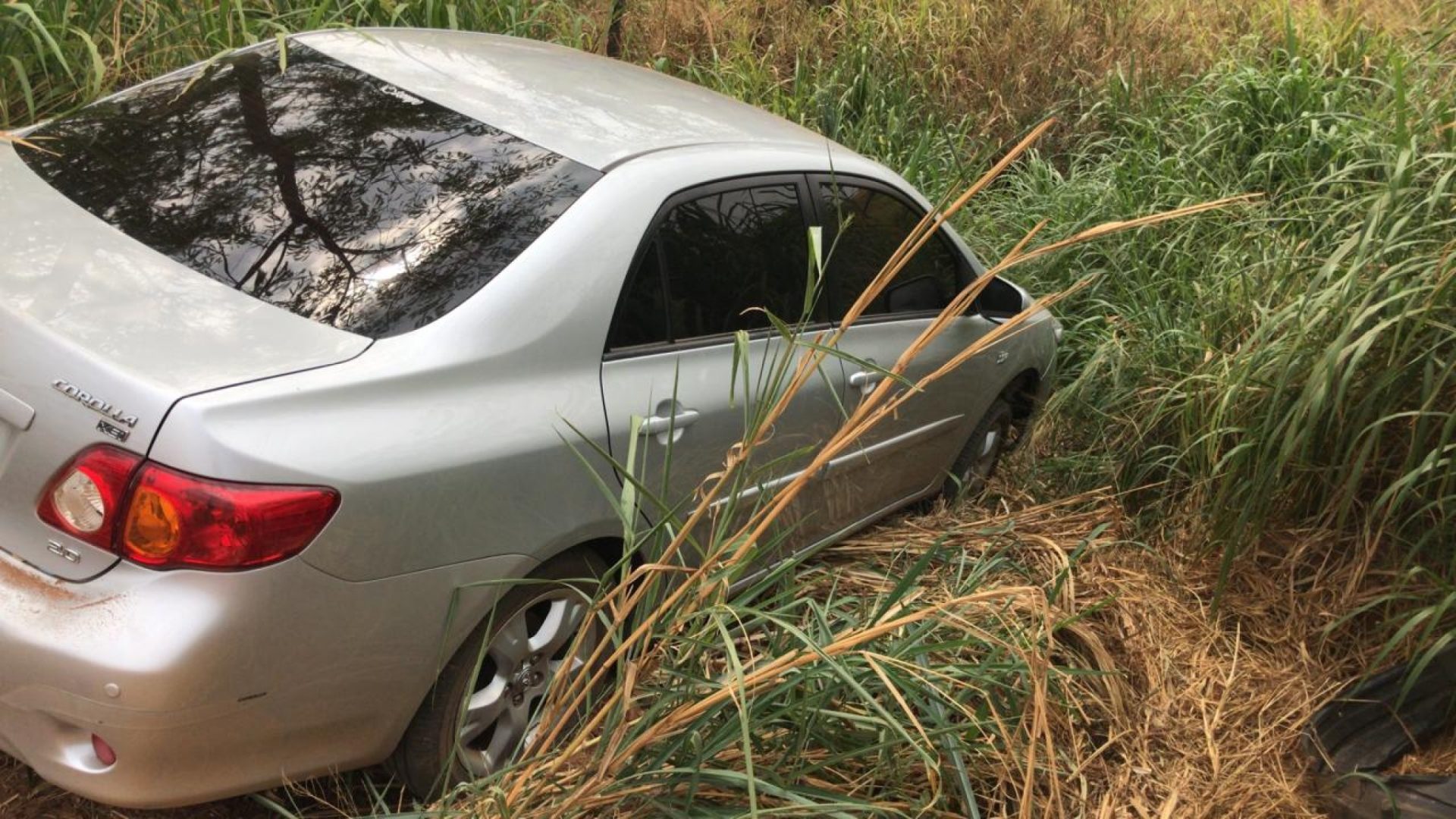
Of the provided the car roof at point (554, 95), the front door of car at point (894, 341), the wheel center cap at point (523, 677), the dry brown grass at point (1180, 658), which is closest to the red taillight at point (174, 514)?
the wheel center cap at point (523, 677)

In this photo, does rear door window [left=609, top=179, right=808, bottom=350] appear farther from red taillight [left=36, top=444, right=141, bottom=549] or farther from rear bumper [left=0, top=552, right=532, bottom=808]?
red taillight [left=36, top=444, right=141, bottom=549]

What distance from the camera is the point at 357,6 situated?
571cm

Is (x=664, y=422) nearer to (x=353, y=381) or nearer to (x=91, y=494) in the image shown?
(x=353, y=381)

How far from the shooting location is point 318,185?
3.03 meters

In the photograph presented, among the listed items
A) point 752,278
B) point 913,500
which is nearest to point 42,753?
point 752,278

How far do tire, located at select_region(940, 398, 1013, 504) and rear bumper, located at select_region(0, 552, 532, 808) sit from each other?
2.60m

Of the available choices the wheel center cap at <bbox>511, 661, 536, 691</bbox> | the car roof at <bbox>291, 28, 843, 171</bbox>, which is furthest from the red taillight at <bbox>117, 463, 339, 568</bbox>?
the car roof at <bbox>291, 28, 843, 171</bbox>

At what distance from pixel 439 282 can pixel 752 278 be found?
0.99 metres

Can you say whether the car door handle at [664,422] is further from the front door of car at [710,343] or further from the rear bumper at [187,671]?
the rear bumper at [187,671]

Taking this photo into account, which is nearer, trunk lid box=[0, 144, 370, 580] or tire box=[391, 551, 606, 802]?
trunk lid box=[0, 144, 370, 580]

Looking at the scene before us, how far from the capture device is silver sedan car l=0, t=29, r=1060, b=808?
7.64 ft

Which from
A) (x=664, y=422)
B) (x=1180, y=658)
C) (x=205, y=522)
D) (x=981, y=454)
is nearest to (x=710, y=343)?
(x=664, y=422)

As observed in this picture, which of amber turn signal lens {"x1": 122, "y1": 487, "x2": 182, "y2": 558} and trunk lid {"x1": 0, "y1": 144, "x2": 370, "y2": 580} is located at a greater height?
trunk lid {"x1": 0, "y1": 144, "x2": 370, "y2": 580}

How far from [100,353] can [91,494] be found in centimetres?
25
